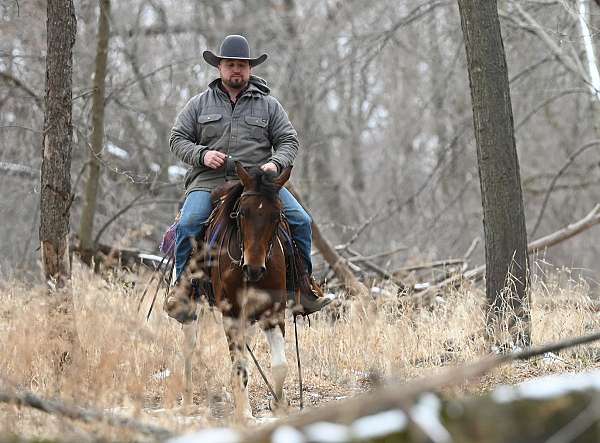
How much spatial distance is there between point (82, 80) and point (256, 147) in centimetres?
944

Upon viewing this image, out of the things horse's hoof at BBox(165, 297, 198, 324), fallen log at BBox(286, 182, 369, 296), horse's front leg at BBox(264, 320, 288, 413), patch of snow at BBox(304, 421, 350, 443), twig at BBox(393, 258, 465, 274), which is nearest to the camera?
patch of snow at BBox(304, 421, 350, 443)

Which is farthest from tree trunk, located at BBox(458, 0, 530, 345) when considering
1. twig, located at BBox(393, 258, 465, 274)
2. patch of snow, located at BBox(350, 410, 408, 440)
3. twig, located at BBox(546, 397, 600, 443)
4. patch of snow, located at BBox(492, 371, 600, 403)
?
patch of snow, located at BBox(350, 410, 408, 440)

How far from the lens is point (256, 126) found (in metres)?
8.74

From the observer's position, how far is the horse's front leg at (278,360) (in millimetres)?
7941

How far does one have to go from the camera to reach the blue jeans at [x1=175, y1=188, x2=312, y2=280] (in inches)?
331

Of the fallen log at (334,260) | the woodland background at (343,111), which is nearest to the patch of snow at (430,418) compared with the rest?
the woodland background at (343,111)

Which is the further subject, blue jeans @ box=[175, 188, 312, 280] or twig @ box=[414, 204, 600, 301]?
twig @ box=[414, 204, 600, 301]

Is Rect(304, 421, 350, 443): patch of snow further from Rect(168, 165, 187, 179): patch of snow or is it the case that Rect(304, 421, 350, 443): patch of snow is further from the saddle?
Rect(168, 165, 187, 179): patch of snow

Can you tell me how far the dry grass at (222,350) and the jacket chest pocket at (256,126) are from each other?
1.63 meters

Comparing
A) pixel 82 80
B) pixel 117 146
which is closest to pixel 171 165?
pixel 117 146

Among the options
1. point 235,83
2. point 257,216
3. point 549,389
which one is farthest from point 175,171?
point 549,389

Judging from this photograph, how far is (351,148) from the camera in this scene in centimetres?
3180

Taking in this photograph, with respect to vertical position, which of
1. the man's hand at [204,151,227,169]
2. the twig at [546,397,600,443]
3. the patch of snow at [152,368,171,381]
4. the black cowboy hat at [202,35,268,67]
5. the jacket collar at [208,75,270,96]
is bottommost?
the patch of snow at [152,368,171,381]

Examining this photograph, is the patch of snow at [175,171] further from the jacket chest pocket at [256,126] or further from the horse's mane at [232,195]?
the horse's mane at [232,195]
